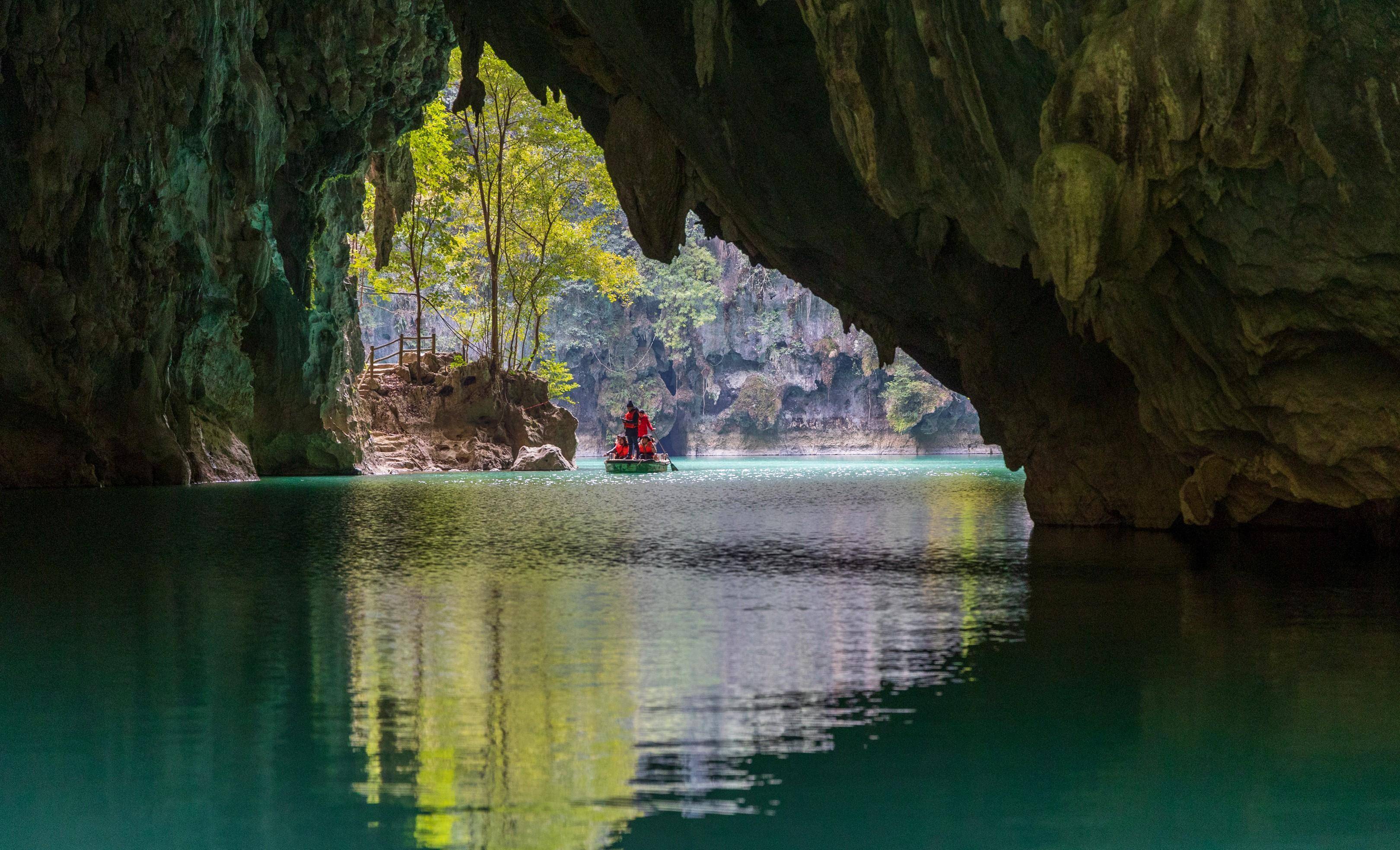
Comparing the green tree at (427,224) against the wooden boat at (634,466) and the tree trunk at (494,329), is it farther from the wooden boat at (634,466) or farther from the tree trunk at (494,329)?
the wooden boat at (634,466)

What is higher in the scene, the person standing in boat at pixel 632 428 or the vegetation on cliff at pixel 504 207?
the vegetation on cliff at pixel 504 207

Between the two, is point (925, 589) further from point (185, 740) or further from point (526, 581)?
point (185, 740)

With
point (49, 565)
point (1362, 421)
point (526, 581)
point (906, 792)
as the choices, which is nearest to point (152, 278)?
point (49, 565)

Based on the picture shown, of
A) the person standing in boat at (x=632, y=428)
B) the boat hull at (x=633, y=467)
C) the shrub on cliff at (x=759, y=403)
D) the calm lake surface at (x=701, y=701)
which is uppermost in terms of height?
the shrub on cliff at (x=759, y=403)

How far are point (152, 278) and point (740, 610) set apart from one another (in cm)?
2147

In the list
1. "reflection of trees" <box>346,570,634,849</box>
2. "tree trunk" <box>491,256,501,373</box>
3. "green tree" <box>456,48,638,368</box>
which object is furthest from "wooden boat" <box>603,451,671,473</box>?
"reflection of trees" <box>346,570,634,849</box>

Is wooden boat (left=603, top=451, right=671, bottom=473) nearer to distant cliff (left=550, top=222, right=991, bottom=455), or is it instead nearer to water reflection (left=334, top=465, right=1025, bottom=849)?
water reflection (left=334, top=465, right=1025, bottom=849)

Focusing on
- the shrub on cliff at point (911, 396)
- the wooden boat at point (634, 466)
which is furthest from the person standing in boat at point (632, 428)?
the shrub on cliff at point (911, 396)

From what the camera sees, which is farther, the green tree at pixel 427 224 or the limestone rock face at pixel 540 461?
the green tree at pixel 427 224

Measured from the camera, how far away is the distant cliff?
250 feet

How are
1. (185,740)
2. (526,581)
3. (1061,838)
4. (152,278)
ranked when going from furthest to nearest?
(152,278) < (526,581) < (185,740) < (1061,838)

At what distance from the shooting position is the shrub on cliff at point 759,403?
79.4 m

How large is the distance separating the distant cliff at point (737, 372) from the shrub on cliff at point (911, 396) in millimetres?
96

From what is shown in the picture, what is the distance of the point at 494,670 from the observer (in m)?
5.97
